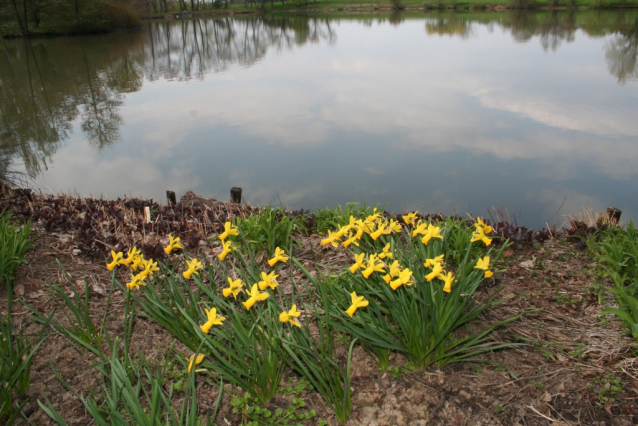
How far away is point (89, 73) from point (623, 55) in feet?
70.6

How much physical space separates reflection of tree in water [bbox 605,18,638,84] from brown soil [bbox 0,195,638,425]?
13.2 metres

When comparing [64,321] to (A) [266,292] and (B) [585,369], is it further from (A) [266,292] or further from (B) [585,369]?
(B) [585,369]

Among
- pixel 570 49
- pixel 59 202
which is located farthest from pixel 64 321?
pixel 570 49

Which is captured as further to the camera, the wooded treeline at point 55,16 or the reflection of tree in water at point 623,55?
the wooded treeline at point 55,16

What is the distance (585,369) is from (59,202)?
17.7 ft

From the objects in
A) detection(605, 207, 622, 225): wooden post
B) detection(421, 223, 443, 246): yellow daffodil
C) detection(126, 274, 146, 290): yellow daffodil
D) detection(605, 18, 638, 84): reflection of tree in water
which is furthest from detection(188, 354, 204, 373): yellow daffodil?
detection(605, 18, 638, 84): reflection of tree in water

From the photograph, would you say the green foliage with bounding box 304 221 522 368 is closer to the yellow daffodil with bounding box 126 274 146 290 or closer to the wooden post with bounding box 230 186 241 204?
the yellow daffodil with bounding box 126 274 146 290

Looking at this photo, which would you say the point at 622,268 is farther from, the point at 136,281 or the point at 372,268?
the point at 136,281

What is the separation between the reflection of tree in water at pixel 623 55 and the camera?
13641 millimetres

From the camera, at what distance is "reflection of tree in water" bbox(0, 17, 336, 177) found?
32.1 ft

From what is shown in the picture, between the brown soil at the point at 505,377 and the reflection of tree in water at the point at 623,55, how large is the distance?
13.2 metres

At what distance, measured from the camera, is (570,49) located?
19.4 metres

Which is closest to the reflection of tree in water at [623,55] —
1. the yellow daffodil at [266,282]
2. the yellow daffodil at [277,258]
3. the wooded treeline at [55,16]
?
the yellow daffodil at [277,258]

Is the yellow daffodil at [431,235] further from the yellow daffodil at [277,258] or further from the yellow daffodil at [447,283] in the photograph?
the yellow daffodil at [277,258]
